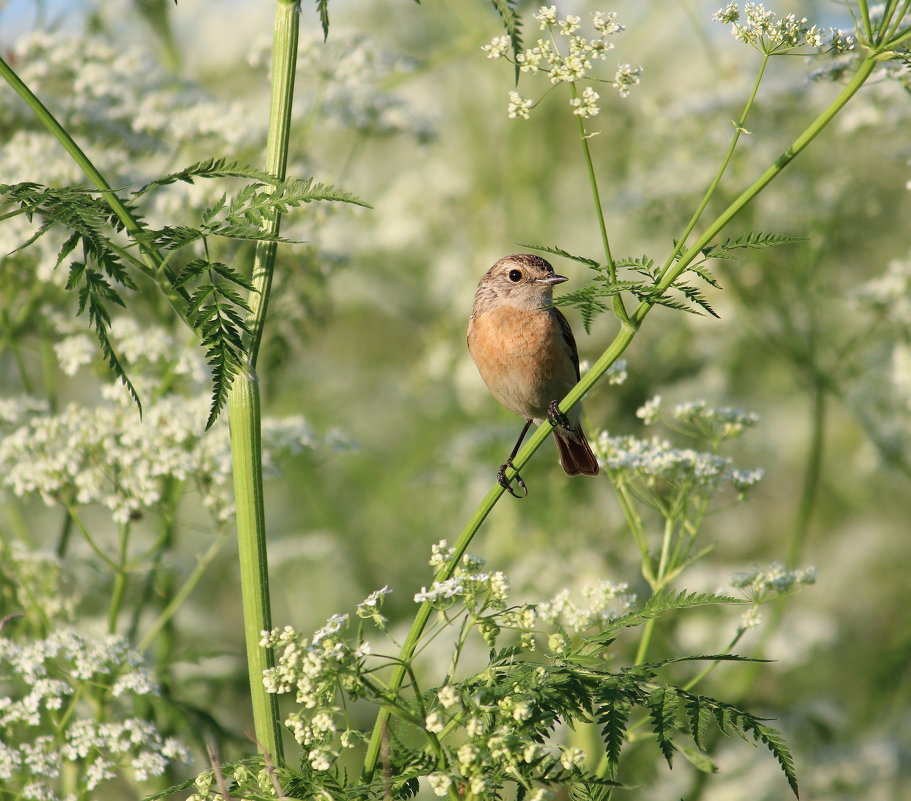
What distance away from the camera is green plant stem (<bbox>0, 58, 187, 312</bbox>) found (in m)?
1.95

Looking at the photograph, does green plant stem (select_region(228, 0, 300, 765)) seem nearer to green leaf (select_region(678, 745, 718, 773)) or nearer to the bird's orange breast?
green leaf (select_region(678, 745, 718, 773))

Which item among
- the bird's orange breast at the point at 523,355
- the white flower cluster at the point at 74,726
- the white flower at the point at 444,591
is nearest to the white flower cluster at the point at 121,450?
the white flower cluster at the point at 74,726

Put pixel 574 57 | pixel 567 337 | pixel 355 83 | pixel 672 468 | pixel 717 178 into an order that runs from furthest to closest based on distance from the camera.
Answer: pixel 355 83, pixel 567 337, pixel 672 468, pixel 574 57, pixel 717 178

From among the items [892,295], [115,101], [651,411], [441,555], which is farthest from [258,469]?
[892,295]

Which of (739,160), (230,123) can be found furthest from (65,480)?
(739,160)

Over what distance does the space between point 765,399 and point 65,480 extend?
259 inches

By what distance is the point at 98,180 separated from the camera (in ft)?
6.59

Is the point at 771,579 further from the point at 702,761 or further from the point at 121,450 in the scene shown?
the point at 121,450

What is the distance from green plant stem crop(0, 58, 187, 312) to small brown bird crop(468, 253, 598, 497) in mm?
1773

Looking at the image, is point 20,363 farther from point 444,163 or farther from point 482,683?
point 444,163

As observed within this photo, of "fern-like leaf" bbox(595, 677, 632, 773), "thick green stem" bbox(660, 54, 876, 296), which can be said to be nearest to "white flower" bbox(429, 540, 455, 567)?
"fern-like leaf" bbox(595, 677, 632, 773)

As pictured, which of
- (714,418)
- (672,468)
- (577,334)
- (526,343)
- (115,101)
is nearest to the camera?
(672,468)

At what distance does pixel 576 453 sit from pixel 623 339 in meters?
2.04

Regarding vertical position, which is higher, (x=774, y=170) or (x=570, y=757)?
(x=774, y=170)
